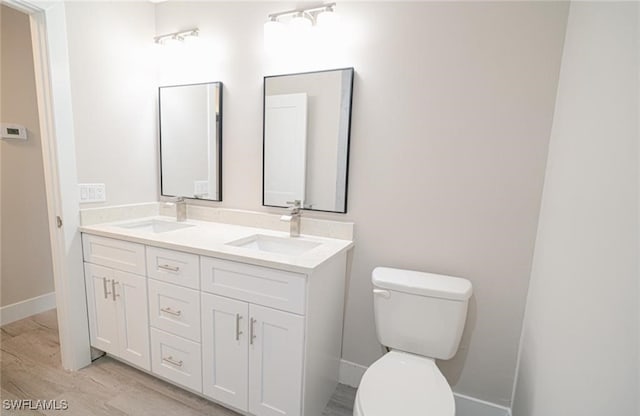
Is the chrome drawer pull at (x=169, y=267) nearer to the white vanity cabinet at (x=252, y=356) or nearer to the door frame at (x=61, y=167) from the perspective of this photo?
the white vanity cabinet at (x=252, y=356)

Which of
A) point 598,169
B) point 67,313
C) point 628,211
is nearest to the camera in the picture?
point 628,211

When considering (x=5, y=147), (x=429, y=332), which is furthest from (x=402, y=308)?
(x=5, y=147)

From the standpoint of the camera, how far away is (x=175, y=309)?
62.4 inches

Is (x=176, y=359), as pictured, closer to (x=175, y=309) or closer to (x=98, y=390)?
(x=175, y=309)

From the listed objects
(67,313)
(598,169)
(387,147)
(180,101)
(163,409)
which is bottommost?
(163,409)

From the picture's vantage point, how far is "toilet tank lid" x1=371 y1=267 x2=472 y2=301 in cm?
133

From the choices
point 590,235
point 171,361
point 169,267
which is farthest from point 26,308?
point 590,235

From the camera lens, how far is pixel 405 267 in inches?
64.1

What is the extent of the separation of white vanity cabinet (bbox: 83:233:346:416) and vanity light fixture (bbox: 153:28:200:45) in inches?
54.4

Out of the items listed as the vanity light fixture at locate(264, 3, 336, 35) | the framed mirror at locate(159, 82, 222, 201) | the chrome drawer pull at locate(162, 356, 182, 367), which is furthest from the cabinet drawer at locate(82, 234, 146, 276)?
the vanity light fixture at locate(264, 3, 336, 35)

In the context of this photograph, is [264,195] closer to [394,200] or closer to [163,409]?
[394,200]

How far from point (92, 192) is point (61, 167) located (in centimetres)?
23

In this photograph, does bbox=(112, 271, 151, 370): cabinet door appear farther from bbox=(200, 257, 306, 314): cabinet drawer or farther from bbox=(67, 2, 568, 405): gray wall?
bbox=(67, 2, 568, 405): gray wall

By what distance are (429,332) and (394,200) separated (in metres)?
0.66
